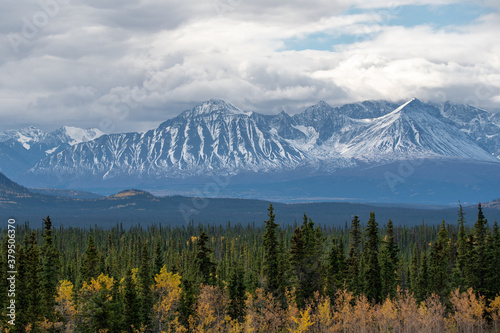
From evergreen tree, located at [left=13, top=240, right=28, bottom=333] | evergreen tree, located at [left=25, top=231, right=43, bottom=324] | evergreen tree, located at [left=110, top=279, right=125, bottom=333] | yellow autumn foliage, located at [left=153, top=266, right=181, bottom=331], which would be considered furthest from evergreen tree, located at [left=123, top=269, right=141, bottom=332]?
evergreen tree, located at [left=13, top=240, right=28, bottom=333]

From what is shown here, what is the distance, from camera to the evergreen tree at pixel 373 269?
3895 inches

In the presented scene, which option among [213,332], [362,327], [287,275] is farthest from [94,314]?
[362,327]

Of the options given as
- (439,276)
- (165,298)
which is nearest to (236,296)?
(165,298)

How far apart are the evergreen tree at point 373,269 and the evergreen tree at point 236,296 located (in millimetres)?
21554

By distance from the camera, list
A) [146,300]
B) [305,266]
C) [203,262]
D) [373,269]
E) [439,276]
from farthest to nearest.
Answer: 1. [439,276]
2. [373,269]
3. [203,262]
4. [305,266]
5. [146,300]

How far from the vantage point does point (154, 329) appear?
79125 millimetres

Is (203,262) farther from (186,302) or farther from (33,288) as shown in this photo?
(33,288)

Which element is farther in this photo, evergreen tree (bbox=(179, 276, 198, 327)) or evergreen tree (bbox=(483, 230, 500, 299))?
evergreen tree (bbox=(483, 230, 500, 299))

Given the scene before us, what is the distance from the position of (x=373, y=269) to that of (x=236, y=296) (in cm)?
2389

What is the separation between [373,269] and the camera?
326 ft

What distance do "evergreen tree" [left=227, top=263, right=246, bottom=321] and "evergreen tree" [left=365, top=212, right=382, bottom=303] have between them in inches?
849

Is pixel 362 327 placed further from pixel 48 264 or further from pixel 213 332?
pixel 48 264

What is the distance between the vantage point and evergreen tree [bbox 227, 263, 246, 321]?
92.8m

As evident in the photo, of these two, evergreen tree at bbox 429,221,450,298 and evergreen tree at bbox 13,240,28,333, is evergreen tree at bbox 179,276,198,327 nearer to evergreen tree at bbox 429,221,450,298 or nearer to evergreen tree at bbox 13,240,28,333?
evergreen tree at bbox 13,240,28,333
